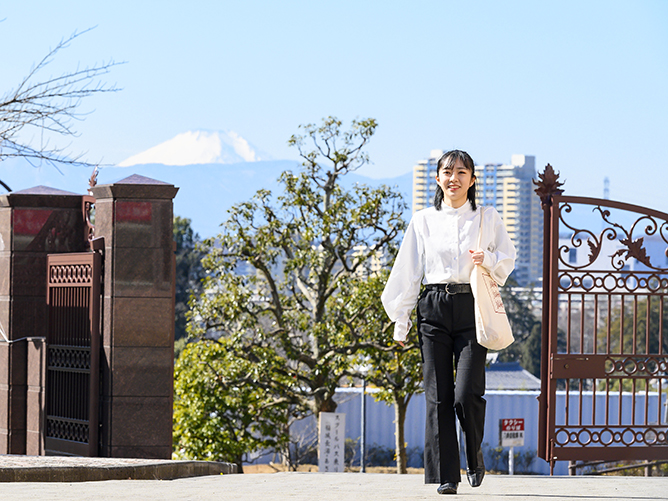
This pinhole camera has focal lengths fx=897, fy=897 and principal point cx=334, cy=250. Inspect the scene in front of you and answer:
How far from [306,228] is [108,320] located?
25.8 feet

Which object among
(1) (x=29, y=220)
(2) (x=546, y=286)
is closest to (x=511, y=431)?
(2) (x=546, y=286)

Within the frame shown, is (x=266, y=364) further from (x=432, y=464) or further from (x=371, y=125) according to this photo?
(x=432, y=464)

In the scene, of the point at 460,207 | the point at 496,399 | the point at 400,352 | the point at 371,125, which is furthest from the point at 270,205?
the point at 496,399

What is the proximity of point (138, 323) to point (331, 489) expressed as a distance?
252cm

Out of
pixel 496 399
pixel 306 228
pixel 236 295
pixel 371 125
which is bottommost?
pixel 496 399

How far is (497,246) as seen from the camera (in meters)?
4.48

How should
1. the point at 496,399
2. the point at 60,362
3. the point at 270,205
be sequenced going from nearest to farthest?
1. the point at 60,362
2. the point at 270,205
3. the point at 496,399

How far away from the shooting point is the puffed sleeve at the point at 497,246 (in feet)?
14.4

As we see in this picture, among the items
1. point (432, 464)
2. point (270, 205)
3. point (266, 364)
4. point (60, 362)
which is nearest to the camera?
point (432, 464)

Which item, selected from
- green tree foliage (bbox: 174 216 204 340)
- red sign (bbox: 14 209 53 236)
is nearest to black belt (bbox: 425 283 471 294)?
red sign (bbox: 14 209 53 236)

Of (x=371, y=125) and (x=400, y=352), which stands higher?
(x=371, y=125)

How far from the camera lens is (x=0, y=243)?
298 inches

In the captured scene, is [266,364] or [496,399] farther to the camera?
[496,399]

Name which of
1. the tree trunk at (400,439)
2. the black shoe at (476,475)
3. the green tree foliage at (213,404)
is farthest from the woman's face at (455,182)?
the tree trunk at (400,439)
